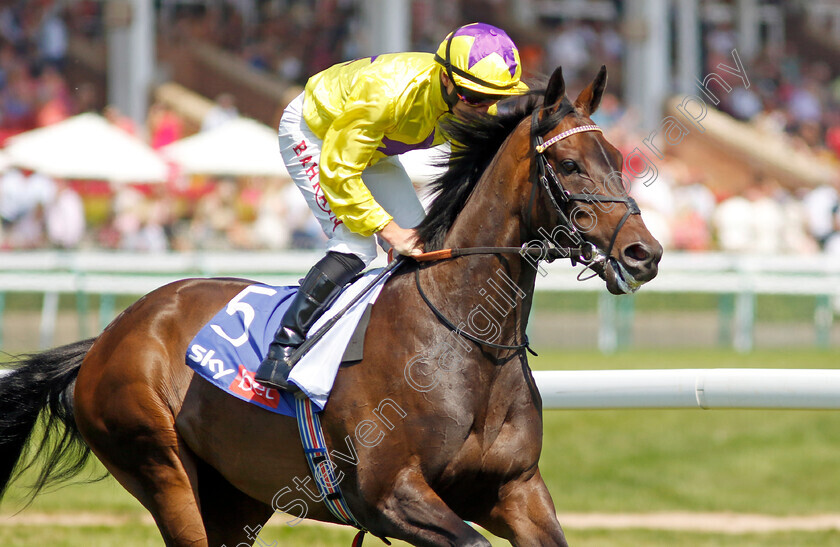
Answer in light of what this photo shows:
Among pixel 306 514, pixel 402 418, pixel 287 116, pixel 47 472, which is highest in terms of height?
pixel 287 116

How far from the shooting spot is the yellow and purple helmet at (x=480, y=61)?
11.4ft

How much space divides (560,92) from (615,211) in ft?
1.36

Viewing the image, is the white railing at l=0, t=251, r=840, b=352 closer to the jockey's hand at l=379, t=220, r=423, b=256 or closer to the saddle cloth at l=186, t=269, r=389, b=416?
the saddle cloth at l=186, t=269, r=389, b=416

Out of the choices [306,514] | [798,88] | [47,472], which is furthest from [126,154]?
[798,88]

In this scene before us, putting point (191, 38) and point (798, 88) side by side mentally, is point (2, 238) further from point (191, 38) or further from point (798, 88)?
point (798, 88)

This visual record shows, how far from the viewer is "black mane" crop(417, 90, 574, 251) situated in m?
3.55

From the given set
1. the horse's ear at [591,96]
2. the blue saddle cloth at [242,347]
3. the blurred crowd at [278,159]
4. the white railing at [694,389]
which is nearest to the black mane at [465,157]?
the horse's ear at [591,96]

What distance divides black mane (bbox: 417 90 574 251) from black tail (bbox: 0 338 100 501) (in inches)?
59.1

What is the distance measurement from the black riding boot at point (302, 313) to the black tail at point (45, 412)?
1.06 m

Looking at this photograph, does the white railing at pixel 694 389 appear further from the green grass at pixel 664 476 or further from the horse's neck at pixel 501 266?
the green grass at pixel 664 476

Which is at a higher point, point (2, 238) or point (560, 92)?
point (560, 92)

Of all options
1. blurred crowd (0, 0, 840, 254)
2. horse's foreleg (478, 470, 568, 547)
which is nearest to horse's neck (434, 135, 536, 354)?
horse's foreleg (478, 470, 568, 547)

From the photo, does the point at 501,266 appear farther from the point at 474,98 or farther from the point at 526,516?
the point at 526,516

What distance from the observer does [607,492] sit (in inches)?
265
